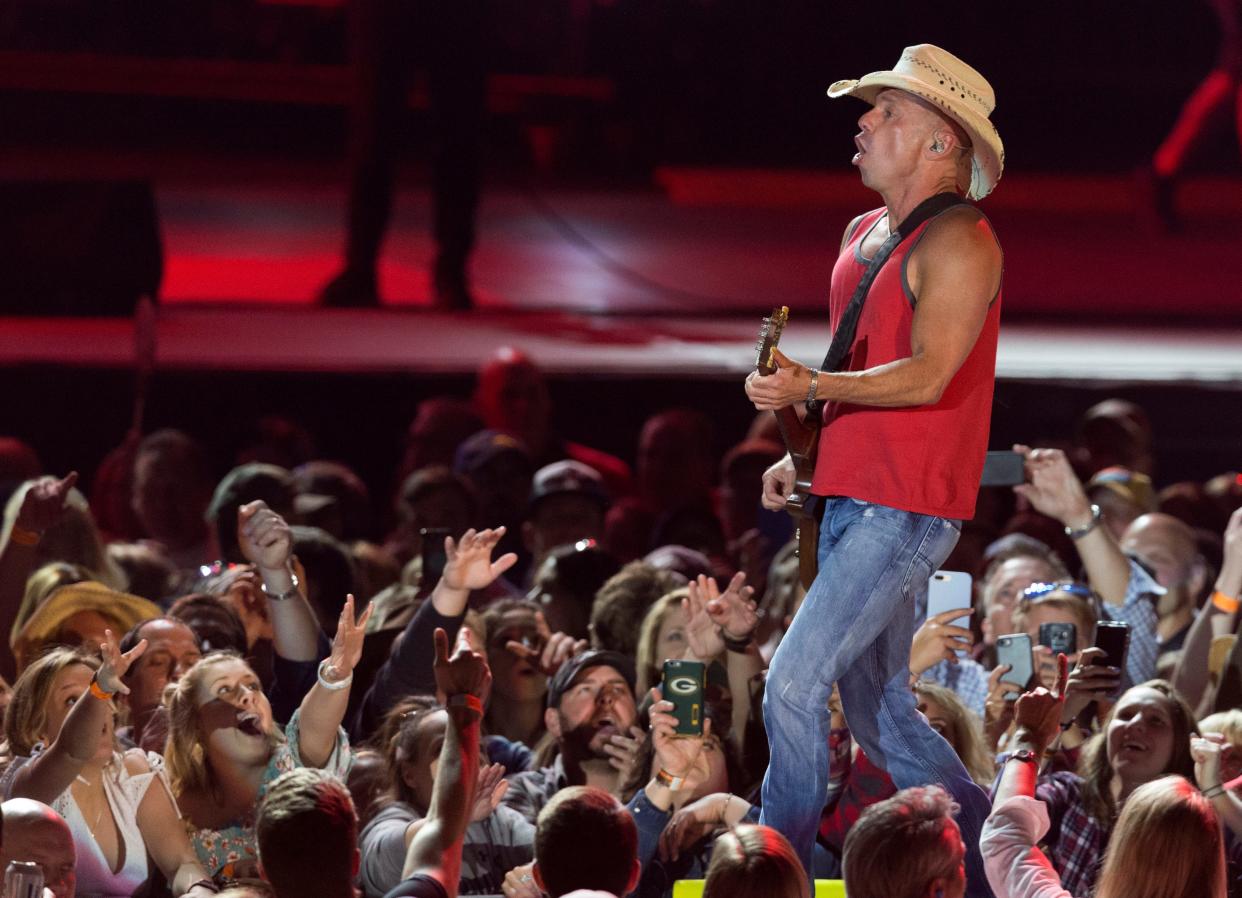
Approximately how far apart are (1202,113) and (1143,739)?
7.60 m

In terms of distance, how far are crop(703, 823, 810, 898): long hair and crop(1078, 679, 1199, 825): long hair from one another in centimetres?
157

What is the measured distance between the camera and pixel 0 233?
422 inches

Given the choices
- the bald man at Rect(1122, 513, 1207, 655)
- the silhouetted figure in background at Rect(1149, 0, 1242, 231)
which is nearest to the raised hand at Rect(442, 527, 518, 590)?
the bald man at Rect(1122, 513, 1207, 655)

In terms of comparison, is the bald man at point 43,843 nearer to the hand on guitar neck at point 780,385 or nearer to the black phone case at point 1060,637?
the hand on guitar neck at point 780,385

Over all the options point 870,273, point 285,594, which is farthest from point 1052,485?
point 285,594

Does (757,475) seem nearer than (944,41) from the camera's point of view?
Yes

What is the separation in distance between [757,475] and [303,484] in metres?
2.02

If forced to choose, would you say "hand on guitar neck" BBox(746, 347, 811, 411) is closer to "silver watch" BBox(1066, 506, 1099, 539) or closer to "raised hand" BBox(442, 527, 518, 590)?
"raised hand" BBox(442, 527, 518, 590)

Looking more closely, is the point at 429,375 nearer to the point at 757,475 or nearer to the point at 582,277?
the point at 582,277

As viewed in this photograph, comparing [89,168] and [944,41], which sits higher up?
[944,41]

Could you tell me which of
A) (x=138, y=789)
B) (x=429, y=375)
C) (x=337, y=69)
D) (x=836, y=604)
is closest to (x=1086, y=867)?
(x=836, y=604)

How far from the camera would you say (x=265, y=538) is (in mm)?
5348

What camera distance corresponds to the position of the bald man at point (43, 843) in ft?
12.2

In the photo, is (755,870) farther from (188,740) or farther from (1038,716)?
(188,740)
